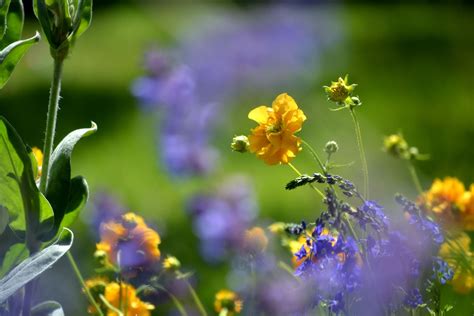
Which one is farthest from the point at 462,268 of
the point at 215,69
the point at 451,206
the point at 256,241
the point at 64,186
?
the point at 215,69

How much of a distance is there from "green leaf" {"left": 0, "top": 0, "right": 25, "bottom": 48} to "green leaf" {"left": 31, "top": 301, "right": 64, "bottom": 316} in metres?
0.30

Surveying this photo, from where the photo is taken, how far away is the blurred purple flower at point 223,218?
1.15 m

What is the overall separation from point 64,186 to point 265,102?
112 inches

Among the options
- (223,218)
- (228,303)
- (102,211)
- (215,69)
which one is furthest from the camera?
(215,69)

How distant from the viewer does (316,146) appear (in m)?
3.18

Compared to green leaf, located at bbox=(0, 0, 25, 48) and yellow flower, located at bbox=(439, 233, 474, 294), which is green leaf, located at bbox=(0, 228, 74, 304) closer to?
green leaf, located at bbox=(0, 0, 25, 48)

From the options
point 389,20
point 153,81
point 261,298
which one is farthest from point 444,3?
point 261,298

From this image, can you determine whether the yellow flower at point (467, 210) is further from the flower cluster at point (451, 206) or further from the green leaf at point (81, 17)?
the green leaf at point (81, 17)

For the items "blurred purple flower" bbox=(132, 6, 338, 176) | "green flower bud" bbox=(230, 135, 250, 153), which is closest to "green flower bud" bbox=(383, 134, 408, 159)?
"green flower bud" bbox=(230, 135, 250, 153)

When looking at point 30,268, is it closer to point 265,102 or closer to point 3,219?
point 3,219

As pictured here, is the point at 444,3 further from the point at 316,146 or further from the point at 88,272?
the point at 88,272

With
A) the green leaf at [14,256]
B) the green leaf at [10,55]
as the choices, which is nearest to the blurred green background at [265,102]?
the green leaf at [14,256]

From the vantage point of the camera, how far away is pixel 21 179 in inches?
36.3

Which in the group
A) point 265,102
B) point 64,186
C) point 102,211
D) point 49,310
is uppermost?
point 64,186
